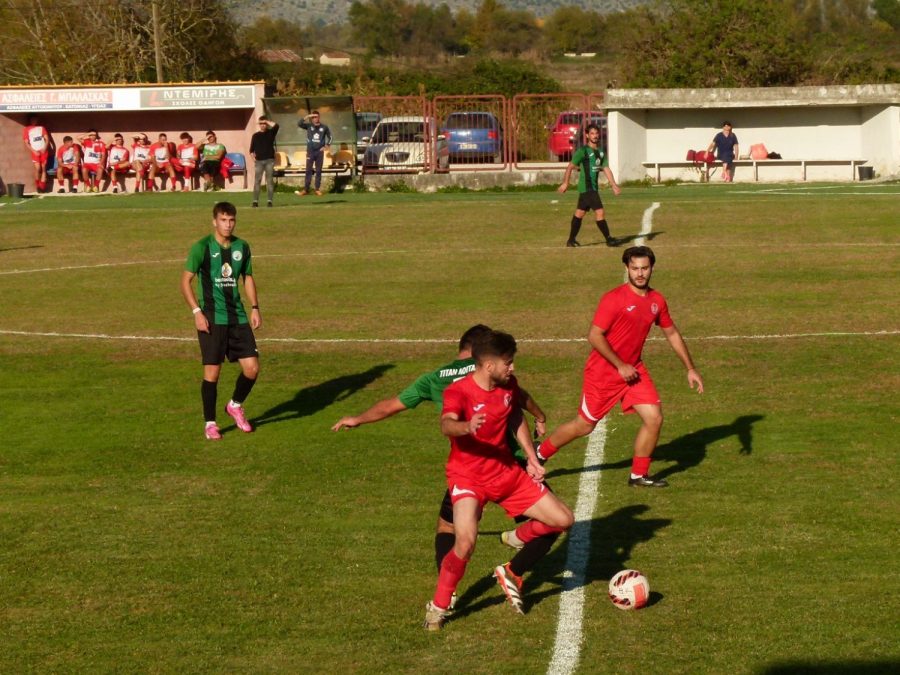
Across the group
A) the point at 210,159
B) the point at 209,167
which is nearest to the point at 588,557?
the point at 210,159

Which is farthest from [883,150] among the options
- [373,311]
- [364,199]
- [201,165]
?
[373,311]

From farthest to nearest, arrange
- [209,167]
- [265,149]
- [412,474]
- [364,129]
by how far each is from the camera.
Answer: [364,129] → [209,167] → [265,149] → [412,474]

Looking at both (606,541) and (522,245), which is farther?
(522,245)

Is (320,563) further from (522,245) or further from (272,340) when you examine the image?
(522,245)

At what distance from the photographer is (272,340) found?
1906 centimetres

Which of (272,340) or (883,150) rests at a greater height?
(883,150)

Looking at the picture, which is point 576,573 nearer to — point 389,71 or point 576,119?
point 576,119

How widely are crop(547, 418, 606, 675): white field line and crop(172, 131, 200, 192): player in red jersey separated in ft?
96.9

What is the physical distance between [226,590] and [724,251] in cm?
1768

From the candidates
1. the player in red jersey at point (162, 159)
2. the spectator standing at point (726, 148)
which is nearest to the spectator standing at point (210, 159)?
the player in red jersey at point (162, 159)

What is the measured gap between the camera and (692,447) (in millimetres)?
12820

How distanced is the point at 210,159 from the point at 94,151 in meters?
3.70

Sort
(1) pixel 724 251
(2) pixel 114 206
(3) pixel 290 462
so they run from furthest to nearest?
(2) pixel 114 206
(1) pixel 724 251
(3) pixel 290 462

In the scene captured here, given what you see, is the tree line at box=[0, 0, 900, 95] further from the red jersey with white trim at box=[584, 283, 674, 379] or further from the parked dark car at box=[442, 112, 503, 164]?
the red jersey with white trim at box=[584, 283, 674, 379]
